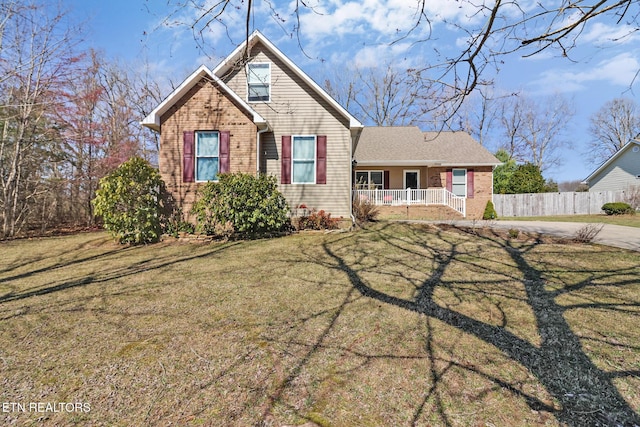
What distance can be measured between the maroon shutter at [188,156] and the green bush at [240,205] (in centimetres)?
105

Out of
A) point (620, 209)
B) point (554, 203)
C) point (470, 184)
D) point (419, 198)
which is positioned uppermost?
point (470, 184)

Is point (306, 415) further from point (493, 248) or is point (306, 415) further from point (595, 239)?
point (595, 239)

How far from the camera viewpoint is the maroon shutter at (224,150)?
998cm

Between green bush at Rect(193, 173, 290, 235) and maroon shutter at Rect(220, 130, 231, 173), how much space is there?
87 cm

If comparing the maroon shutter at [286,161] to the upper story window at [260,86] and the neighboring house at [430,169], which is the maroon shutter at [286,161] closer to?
the upper story window at [260,86]

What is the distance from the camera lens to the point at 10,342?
3.46 metres

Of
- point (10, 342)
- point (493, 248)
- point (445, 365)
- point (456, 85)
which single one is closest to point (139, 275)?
point (10, 342)

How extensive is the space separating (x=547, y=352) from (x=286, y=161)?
9042 mm

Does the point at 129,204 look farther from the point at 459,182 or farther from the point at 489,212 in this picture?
the point at 489,212

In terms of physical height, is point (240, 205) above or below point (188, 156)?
below

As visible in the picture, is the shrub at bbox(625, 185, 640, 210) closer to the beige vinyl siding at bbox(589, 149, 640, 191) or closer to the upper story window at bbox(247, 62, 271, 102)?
the beige vinyl siding at bbox(589, 149, 640, 191)

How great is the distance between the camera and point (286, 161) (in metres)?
10.9

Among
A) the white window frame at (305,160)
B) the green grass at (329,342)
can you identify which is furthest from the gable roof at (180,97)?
the green grass at (329,342)

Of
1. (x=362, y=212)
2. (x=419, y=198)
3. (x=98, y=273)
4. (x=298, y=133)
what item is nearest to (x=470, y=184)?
(x=419, y=198)
